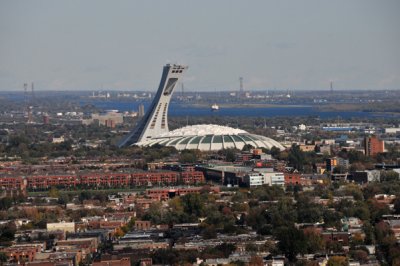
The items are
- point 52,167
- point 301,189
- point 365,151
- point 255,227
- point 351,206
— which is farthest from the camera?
point 365,151

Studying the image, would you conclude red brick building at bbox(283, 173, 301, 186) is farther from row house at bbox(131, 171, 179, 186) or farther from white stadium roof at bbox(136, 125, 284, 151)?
white stadium roof at bbox(136, 125, 284, 151)

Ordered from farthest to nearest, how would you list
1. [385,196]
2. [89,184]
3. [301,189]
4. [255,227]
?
1. [89,184]
2. [301,189]
3. [385,196]
4. [255,227]

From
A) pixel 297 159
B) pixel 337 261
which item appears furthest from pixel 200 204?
pixel 297 159

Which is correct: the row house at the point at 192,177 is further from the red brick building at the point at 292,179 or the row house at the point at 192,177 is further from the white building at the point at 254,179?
the red brick building at the point at 292,179

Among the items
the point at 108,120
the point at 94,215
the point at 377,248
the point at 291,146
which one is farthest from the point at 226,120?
the point at 377,248

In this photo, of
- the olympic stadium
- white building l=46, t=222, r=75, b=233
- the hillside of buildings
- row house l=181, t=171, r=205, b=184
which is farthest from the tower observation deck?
white building l=46, t=222, r=75, b=233

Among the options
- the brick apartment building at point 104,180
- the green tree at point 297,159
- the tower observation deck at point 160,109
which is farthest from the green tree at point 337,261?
the tower observation deck at point 160,109

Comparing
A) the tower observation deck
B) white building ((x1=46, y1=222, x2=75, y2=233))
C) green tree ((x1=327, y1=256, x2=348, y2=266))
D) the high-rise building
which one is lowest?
white building ((x1=46, y1=222, x2=75, y2=233))

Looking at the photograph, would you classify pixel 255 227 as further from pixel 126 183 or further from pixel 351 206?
pixel 126 183
